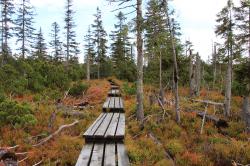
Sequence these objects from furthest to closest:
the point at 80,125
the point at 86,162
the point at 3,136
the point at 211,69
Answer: the point at 211,69 → the point at 80,125 → the point at 3,136 → the point at 86,162

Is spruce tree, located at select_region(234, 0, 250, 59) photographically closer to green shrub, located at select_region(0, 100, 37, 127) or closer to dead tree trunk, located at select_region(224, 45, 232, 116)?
dead tree trunk, located at select_region(224, 45, 232, 116)

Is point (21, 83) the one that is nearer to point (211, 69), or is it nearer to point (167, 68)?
point (167, 68)

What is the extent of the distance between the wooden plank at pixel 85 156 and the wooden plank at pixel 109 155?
1.40 feet

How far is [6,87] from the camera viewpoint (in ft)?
66.6

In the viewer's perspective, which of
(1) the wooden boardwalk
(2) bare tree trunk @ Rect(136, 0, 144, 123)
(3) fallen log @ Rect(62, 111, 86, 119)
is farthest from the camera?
(3) fallen log @ Rect(62, 111, 86, 119)

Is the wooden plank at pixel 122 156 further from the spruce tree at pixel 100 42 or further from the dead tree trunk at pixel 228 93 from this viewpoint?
the spruce tree at pixel 100 42

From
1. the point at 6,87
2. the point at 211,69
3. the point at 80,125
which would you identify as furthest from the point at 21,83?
the point at 211,69

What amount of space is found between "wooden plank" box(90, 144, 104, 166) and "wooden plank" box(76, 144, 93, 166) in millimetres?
115

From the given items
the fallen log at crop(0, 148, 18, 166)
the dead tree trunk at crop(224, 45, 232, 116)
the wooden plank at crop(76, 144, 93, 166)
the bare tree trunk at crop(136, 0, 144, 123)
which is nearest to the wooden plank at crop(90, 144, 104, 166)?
the wooden plank at crop(76, 144, 93, 166)

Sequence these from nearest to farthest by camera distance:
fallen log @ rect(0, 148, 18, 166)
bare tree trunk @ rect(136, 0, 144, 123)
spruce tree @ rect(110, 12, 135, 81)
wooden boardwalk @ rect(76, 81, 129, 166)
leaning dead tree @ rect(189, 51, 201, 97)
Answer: wooden boardwalk @ rect(76, 81, 129, 166) → fallen log @ rect(0, 148, 18, 166) → bare tree trunk @ rect(136, 0, 144, 123) → leaning dead tree @ rect(189, 51, 201, 97) → spruce tree @ rect(110, 12, 135, 81)

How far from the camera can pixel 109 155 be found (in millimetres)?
7273

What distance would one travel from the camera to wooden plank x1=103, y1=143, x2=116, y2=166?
6602mm

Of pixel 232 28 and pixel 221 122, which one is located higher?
pixel 232 28

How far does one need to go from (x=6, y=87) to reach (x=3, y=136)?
10.3 m
